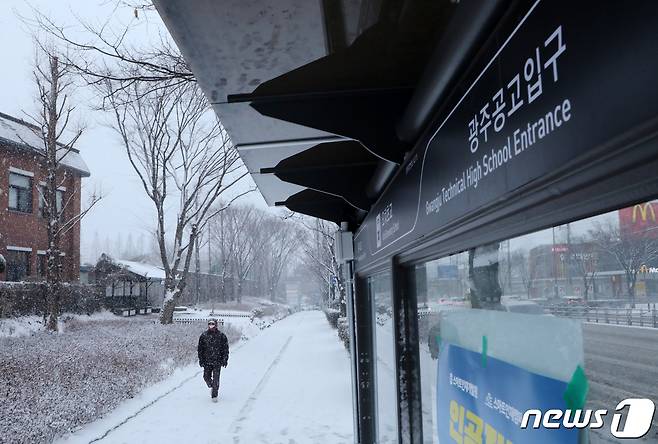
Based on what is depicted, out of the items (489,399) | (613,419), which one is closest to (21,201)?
(489,399)

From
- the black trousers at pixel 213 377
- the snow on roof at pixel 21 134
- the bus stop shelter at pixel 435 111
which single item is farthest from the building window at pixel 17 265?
the bus stop shelter at pixel 435 111

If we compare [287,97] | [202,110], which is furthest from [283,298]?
[287,97]

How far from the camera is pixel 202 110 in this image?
59.8 feet

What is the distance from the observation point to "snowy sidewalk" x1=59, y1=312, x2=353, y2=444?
788cm

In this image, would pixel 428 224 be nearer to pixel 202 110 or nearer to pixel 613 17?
pixel 613 17

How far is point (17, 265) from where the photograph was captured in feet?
80.8

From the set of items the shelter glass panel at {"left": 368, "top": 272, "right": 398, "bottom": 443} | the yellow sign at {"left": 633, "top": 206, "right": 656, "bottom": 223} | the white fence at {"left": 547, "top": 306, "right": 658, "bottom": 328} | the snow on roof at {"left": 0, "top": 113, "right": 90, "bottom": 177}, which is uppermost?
the snow on roof at {"left": 0, "top": 113, "right": 90, "bottom": 177}

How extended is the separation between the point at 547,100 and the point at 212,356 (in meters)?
10.3

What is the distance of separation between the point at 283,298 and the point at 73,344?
80.4 m

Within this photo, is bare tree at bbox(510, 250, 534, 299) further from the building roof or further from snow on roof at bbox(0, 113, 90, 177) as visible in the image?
snow on roof at bbox(0, 113, 90, 177)

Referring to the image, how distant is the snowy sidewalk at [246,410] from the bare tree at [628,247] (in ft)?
23.0

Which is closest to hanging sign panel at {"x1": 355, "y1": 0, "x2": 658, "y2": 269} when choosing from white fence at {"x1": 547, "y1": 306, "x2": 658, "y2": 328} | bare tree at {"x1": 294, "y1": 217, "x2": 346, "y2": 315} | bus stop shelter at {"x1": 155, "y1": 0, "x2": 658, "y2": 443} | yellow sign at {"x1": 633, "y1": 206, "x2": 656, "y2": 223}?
bus stop shelter at {"x1": 155, "y1": 0, "x2": 658, "y2": 443}

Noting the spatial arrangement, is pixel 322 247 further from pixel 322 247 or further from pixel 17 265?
pixel 17 265

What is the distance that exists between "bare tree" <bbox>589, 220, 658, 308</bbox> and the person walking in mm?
10071
